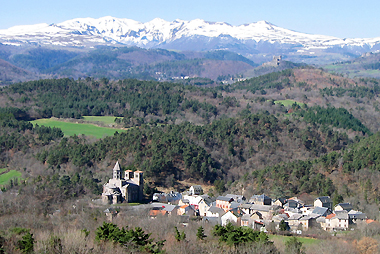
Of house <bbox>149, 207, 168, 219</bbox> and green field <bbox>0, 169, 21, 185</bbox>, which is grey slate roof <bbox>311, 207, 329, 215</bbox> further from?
green field <bbox>0, 169, 21, 185</bbox>

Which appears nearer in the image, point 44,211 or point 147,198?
point 44,211

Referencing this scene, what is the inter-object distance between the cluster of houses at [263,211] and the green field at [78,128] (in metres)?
29.4

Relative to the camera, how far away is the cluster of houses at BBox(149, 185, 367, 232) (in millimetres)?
40531

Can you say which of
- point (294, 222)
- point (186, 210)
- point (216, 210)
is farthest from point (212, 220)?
point (294, 222)

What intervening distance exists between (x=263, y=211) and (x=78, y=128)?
4536 centimetres

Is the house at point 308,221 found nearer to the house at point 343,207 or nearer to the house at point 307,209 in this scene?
the house at point 307,209

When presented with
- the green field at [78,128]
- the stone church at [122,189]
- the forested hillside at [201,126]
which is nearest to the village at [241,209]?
the stone church at [122,189]

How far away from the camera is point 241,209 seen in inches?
1772

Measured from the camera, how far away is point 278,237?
36656 mm

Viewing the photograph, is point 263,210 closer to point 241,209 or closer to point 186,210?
point 241,209

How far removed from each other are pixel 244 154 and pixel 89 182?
27.5 meters

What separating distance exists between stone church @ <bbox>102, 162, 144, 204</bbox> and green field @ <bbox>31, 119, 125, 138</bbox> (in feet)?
85.6

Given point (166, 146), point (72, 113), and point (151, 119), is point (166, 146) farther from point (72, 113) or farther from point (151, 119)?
point (72, 113)

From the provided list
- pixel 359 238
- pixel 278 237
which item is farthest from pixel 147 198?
pixel 359 238
